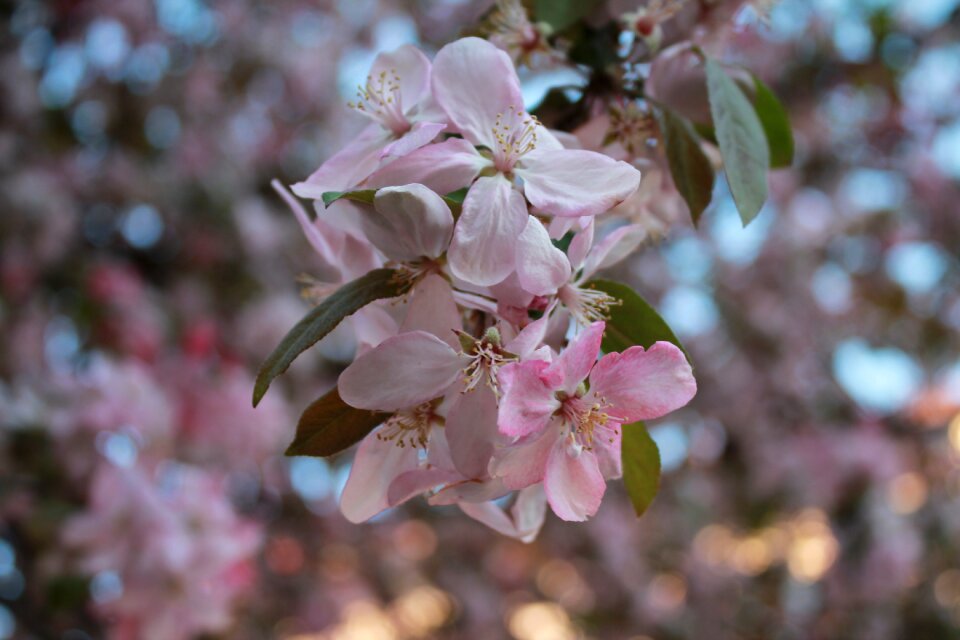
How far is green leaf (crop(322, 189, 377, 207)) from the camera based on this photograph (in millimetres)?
519

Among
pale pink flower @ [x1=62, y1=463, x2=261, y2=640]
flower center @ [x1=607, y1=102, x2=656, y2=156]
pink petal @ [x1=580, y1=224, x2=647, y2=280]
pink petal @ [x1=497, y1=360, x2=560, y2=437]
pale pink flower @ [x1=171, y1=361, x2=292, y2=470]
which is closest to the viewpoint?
pink petal @ [x1=497, y1=360, x2=560, y2=437]

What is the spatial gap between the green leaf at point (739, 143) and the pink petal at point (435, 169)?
0.64 ft

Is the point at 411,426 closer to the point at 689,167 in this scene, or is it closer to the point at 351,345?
the point at 689,167

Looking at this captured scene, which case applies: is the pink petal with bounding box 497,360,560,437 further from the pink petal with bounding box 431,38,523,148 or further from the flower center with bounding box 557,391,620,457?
the pink petal with bounding box 431,38,523,148

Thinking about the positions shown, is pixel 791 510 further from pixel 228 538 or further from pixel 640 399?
pixel 640 399

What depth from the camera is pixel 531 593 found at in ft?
12.2

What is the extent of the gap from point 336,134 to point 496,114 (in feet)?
9.34

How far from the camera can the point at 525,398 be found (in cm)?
50

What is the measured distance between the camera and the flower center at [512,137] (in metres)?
0.57

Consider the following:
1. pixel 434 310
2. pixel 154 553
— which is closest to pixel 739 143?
pixel 434 310

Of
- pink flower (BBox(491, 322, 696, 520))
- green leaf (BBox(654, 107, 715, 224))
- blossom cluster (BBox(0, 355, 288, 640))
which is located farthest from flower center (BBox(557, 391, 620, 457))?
blossom cluster (BBox(0, 355, 288, 640))

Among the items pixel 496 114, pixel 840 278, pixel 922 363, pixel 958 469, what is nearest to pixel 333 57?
pixel 840 278

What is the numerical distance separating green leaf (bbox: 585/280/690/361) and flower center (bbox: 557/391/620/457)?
7 cm

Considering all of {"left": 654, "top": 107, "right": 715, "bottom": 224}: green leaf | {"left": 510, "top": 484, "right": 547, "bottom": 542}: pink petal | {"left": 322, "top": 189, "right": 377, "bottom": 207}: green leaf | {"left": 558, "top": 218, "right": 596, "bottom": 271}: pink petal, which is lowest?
{"left": 510, "top": 484, "right": 547, "bottom": 542}: pink petal
